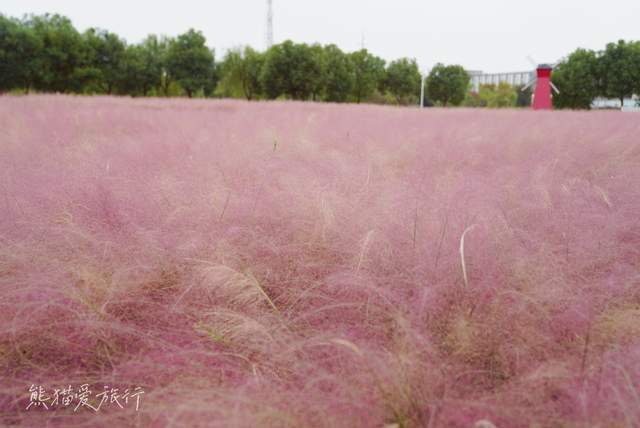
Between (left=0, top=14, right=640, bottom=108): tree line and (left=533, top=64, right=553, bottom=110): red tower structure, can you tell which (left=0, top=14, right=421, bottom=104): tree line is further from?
(left=533, top=64, right=553, bottom=110): red tower structure

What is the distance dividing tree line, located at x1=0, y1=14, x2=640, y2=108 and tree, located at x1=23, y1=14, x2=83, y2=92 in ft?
0.16

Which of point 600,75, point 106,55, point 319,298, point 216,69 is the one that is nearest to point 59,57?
point 106,55

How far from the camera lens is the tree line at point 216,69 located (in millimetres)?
23609

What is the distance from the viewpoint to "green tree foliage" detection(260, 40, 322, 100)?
27.0 metres

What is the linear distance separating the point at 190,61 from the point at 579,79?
83.7 feet

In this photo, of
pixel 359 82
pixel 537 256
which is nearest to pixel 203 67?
pixel 359 82

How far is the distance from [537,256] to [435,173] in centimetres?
197

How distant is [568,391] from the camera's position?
4.13 feet

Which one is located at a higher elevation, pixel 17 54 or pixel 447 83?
pixel 447 83

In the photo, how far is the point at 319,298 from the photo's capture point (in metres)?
1.91

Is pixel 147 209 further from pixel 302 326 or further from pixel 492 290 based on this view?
pixel 492 290

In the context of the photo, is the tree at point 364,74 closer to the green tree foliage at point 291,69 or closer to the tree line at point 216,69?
the tree line at point 216,69

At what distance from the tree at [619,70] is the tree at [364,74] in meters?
15.1

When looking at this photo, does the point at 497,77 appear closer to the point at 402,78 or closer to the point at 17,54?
the point at 402,78
